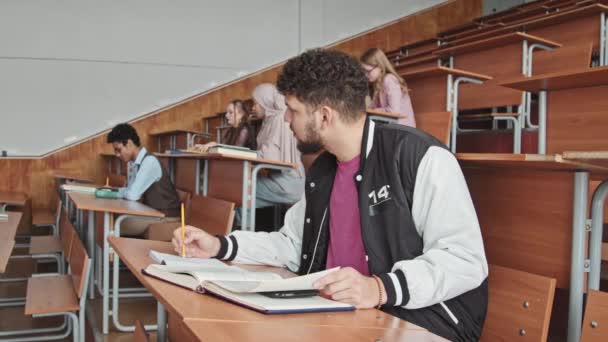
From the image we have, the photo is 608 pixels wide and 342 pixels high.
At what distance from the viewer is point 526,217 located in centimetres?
139

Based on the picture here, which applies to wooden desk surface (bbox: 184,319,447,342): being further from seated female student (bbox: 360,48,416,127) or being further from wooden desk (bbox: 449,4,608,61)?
wooden desk (bbox: 449,4,608,61)

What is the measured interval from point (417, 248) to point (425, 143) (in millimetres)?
219

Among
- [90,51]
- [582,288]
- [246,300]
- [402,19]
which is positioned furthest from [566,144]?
[402,19]

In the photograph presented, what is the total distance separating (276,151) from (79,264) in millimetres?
1534

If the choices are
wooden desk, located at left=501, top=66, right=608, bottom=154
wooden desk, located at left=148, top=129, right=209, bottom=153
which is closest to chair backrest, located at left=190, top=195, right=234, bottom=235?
wooden desk, located at left=501, top=66, right=608, bottom=154

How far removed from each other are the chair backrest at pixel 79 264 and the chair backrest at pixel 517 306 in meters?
1.28

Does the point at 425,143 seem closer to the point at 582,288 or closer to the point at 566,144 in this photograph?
the point at 582,288

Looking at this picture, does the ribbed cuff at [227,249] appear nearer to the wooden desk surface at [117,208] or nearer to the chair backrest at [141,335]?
the chair backrest at [141,335]

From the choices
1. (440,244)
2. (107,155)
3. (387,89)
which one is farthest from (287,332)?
(107,155)

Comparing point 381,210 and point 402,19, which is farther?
point 402,19

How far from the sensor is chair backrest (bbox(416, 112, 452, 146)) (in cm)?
273

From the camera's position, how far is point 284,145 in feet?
11.2

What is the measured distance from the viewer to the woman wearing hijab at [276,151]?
3.22 m

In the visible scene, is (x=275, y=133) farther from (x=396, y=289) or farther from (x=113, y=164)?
(x=113, y=164)
